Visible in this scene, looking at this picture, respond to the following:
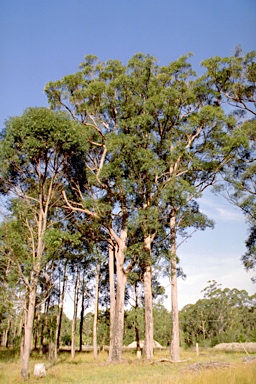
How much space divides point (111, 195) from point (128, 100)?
6045 millimetres

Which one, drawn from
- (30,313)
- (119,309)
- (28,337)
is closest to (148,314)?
(119,309)

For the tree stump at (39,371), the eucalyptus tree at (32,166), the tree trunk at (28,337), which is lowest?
the tree stump at (39,371)

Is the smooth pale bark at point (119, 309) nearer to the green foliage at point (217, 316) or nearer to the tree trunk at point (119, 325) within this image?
the tree trunk at point (119, 325)

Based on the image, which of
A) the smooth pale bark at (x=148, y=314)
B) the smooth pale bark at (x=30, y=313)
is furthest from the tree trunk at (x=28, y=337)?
the smooth pale bark at (x=148, y=314)

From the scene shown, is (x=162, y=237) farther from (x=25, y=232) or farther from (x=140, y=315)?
(x=140, y=315)

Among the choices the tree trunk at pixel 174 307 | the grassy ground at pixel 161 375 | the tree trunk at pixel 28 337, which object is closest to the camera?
the grassy ground at pixel 161 375

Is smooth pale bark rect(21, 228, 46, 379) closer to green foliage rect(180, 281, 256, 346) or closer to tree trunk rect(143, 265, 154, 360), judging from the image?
tree trunk rect(143, 265, 154, 360)

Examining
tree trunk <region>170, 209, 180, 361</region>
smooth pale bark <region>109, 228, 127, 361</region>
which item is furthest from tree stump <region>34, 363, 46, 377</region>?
tree trunk <region>170, 209, 180, 361</region>

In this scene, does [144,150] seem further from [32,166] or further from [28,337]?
[28,337]

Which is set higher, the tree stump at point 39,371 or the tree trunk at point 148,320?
the tree trunk at point 148,320

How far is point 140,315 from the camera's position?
1212 inches

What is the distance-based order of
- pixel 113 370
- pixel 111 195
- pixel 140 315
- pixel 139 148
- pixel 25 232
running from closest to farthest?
pixel 113 370
pixel 25 232
pixel 139 148
pixel 111 195
pixel 140 315

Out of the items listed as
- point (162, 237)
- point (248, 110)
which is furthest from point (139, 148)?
point (248, 110)

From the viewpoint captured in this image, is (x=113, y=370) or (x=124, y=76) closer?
(x=113, y=370)
